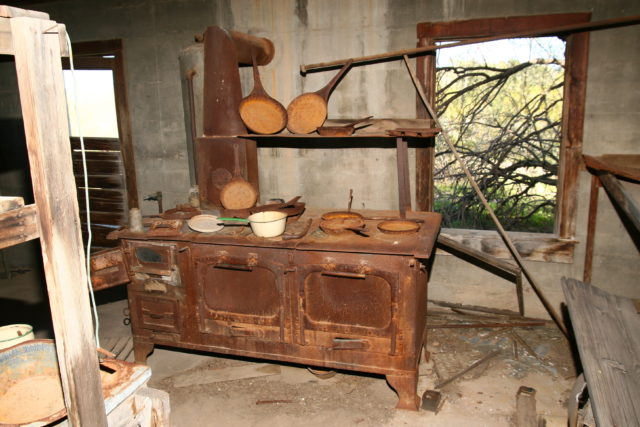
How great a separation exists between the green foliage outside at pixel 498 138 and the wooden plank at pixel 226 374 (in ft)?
9.80

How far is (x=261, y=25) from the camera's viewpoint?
4.73m

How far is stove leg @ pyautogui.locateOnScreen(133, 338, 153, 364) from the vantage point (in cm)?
391

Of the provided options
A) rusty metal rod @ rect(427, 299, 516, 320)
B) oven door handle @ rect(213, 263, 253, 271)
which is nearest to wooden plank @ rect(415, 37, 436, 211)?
rusty metal rod @ rect(427, 299, 516, 320)

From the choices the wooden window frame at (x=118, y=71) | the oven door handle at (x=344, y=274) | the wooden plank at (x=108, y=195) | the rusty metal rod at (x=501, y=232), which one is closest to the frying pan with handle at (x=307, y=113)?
the rusty metal rod at (x=501, y=232)

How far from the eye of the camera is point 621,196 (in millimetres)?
3727

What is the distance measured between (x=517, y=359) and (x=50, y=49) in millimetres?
3865

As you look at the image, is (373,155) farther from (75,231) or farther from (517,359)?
(75,231)

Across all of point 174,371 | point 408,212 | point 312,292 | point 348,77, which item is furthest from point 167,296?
point 348,77

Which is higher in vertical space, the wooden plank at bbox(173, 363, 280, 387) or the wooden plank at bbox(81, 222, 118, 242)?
the wooden plank at bbox(81, 222, 118, 242)

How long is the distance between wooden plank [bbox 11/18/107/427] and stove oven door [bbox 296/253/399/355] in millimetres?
1832

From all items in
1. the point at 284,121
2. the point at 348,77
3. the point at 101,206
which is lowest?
the point at 101,206

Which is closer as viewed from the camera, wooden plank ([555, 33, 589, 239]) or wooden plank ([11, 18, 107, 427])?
wooden plank ([11, 18, 107, 427])

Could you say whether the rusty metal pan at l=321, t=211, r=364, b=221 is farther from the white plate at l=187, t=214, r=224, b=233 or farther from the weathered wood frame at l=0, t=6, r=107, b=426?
the weathered wood frame at l=0, t=6, r=107, b=426

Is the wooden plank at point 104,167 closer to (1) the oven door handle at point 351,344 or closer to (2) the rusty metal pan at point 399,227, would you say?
(2) the rusty metal pan at point 399,227
